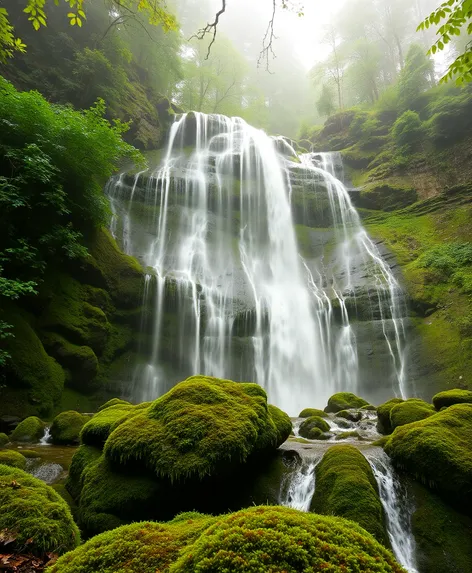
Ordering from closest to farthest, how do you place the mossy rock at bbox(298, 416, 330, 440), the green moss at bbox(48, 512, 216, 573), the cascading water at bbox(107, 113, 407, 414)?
the green moss at bbox(48, 512, 216, 573), the mossy rock at bbox(298, 416, 330, 440), the cascading water at bbox(107, 113, 407, 414)

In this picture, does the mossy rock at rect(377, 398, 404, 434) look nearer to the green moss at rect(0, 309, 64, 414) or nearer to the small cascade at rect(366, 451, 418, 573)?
the small cascade at rect(366, 451, 418, 573)

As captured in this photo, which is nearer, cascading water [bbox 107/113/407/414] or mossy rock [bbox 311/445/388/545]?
mossy rock [bbox 311/445/388/545]

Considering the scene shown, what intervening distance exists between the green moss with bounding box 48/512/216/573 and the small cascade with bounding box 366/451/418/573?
2.88 metres

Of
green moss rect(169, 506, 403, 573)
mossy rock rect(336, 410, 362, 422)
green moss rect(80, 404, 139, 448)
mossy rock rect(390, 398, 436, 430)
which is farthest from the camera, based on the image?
mossy rock rect(336, 410, 362, 422)

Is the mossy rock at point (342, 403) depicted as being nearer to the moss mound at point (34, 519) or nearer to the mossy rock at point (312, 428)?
the mossy rock at point (312, 428)

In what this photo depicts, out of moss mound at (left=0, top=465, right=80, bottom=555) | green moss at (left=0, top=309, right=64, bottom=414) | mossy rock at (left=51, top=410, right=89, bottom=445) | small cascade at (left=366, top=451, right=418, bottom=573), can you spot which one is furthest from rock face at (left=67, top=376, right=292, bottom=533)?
green moss at (left=0, top=309, right=64, bottom=414)

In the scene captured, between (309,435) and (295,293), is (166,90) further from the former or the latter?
(309,435)

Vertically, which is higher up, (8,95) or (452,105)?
(452,105)

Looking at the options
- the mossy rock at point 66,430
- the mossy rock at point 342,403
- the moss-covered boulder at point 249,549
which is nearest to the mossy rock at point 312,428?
Answer: the mossy rock at point 342,403

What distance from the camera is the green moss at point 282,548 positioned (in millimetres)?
1349

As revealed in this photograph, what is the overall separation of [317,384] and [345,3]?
4681cm

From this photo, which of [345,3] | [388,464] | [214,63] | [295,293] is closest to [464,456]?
[388,464]

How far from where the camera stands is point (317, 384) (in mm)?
14234

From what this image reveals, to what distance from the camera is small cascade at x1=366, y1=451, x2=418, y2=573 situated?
3549mm
